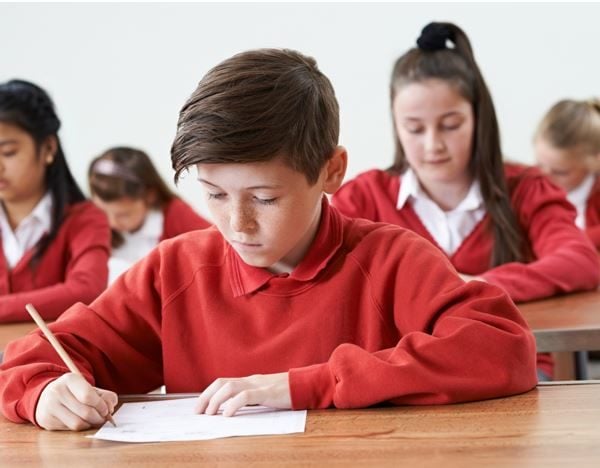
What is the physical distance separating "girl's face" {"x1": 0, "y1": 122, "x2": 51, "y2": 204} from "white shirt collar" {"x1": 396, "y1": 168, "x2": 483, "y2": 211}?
0.93 m

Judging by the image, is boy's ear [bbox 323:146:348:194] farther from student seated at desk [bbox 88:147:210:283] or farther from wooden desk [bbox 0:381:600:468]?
Result: student seated at desk [bbox 88:147:210:283]

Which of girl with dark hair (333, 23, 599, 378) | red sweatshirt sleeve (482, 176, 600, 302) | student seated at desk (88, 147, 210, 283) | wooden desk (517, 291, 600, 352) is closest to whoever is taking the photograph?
wooden desk (517, 291, 600, 352)

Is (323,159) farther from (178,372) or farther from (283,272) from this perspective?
(178,372)

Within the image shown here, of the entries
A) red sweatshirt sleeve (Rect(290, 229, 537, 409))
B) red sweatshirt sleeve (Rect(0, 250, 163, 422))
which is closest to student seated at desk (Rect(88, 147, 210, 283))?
red sweatshirt sleeve (Rect(0, 250, 163, 422))

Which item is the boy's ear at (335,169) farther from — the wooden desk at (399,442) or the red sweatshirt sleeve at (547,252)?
the red sweatshirt sleeve at (547,252)

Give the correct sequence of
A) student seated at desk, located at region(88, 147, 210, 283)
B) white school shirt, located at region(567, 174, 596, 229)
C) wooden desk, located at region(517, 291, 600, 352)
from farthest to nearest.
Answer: white school shirt, located at region(567, 174, 596, 229), student seated at desk, located at region(88, 147, 210, 283), wooden desk, located at region(517, 291, 600, 352)

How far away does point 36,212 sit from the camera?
10.1 ft

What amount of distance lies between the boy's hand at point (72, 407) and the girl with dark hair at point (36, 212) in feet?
4.99

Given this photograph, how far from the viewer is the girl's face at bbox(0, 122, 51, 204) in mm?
3066

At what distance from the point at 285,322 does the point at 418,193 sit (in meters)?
1.38

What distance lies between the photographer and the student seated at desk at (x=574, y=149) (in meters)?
4.17

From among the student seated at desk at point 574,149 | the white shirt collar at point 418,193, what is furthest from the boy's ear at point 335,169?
the student seated at desk at point 574,149

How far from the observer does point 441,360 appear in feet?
A: 4.85

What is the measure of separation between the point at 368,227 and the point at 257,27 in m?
3.57
